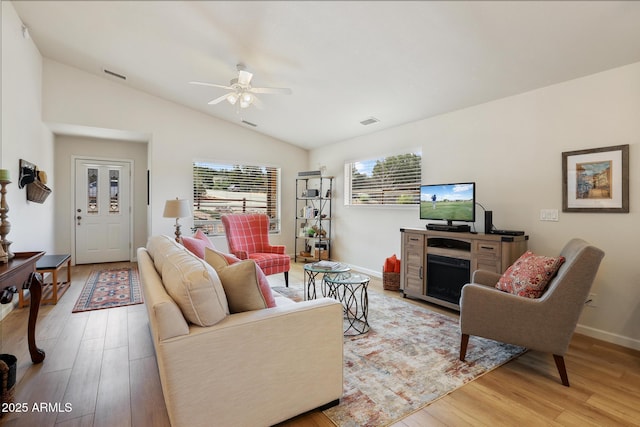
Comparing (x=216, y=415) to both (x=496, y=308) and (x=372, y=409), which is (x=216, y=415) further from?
(x=496, y=308)

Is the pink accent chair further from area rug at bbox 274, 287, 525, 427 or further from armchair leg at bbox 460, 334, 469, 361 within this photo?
armchair leg at bbox 460, 334, 469, 361

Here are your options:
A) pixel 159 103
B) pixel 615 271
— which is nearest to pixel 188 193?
pixel 159 103

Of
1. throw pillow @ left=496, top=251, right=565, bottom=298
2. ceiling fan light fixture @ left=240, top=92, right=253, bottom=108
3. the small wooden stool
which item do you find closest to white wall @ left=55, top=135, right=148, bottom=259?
the small wooden stool

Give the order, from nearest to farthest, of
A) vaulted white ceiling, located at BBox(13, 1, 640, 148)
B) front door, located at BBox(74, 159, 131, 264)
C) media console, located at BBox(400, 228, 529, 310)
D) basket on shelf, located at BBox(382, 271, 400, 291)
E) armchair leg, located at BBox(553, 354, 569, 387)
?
armchair leg, located at BBox(553, 354, 569, 387), vaulted white ceiling, located at BBox(13, 1, 640, 148), media console, located at BBox(400, 228, 529, 310), basket on shelf, located at BBox(382, 271, 400, 291), front door, located at BBox(74, 159, 131, 264)

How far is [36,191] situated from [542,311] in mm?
5752

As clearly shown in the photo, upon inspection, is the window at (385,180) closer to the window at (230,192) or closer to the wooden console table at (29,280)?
the window at (230,192)

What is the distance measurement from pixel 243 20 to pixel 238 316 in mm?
2632

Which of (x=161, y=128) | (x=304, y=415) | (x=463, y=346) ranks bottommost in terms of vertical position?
(x=304, y=415)

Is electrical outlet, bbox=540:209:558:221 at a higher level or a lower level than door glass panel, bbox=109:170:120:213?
lower

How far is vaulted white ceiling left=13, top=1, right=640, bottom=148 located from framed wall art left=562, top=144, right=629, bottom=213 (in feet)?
2.46

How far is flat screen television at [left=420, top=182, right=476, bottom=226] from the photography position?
10.9ft

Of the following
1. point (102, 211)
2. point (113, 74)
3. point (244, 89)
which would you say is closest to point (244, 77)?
point (244, 89)

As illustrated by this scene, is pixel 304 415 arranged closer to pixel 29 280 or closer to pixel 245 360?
pixel 245 360

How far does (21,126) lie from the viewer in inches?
143
